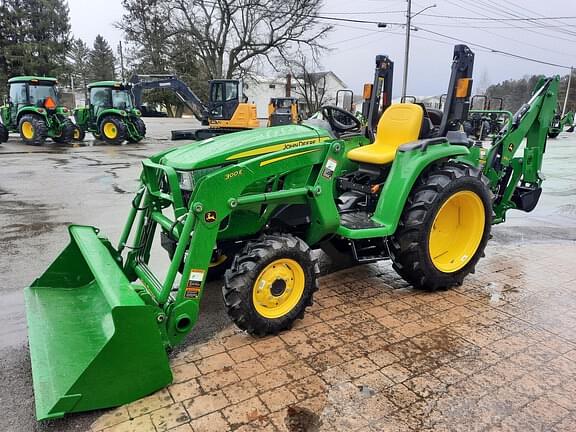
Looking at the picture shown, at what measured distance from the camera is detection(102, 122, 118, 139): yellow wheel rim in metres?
17.8

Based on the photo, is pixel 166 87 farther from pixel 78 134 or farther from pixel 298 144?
pixel 298 144

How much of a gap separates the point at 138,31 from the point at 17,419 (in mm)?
38669

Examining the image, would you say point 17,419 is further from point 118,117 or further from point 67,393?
point 118,117

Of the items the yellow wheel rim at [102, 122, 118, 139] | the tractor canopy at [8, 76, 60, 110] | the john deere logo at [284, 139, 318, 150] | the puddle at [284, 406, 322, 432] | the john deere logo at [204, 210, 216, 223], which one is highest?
the tractor canopy at [8, 76, 60, 110]

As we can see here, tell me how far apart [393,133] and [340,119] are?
56 cm

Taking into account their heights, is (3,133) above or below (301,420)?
above

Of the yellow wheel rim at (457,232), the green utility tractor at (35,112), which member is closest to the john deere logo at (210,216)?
the yellow wheel rim at (457,232)

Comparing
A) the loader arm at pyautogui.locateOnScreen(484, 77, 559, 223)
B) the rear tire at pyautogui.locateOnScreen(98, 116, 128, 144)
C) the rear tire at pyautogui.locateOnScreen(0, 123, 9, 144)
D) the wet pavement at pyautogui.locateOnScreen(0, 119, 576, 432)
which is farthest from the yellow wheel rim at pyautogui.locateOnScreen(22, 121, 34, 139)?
the loader arm at pyautogui.locateOnScreen(484, 77, 559, 223)

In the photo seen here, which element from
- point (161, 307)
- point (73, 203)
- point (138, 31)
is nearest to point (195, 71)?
point (138, 31)

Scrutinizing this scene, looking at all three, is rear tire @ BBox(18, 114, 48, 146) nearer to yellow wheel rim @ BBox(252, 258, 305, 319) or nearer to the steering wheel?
the steering wheel

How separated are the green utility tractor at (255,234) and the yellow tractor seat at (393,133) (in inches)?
0.5

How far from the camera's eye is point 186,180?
3.23 metres

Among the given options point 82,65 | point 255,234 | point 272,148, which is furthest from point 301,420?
point 82,65

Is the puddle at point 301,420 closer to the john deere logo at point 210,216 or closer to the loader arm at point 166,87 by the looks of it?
the john deere logo at point 210,216
